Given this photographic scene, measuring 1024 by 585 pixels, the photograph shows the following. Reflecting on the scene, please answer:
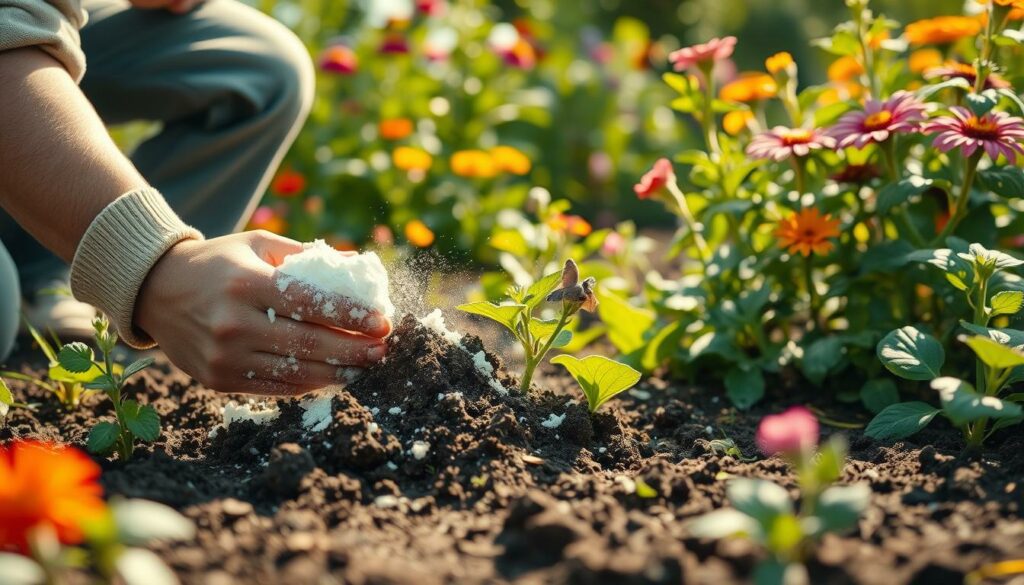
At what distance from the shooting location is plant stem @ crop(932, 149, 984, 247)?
197 centimetres

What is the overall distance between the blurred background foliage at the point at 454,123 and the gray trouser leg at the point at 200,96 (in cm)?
59

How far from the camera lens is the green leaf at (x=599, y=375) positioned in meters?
1.76

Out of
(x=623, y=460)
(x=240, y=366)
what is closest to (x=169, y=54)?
(x=240, y=366)

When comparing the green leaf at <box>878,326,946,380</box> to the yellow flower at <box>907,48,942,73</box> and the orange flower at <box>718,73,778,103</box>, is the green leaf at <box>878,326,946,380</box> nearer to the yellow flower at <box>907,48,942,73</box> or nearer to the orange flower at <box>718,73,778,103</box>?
the orange flower at <box>718,73,778,103</box>

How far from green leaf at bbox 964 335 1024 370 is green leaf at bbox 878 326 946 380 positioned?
250mm

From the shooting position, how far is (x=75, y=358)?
68.2 inches

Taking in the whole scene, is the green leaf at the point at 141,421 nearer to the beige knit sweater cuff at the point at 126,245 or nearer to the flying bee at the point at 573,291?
the beige knit sweater cuff at the point at 126,245

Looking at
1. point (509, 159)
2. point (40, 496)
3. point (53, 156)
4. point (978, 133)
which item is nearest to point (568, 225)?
point (509, 159)

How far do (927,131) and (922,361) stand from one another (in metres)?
0.50

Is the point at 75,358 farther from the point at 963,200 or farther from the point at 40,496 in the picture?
the point at 963,200

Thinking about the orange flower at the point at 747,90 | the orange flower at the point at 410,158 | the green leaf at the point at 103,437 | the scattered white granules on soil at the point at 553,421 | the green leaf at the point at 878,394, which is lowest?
the orange flower at the point at 410,158

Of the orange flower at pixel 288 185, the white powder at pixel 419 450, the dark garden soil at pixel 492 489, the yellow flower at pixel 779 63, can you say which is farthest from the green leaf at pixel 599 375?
the orange flower at pixel 288 185

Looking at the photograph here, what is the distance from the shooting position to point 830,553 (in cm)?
116

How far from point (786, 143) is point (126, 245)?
136cm
